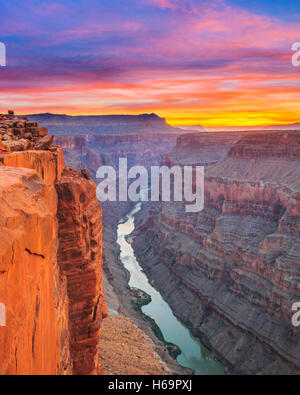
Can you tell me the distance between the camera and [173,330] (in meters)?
43.3

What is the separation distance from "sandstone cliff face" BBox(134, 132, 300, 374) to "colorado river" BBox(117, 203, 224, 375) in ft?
3.48

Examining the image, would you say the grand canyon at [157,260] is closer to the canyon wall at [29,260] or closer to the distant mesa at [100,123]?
the canyon wall at [29,260]

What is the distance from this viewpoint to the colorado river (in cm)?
3688

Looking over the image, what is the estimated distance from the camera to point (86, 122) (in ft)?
589

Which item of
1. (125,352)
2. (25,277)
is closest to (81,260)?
(25,277)

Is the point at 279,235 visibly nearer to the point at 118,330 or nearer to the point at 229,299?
the point at 229,299

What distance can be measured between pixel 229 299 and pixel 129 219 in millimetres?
55275

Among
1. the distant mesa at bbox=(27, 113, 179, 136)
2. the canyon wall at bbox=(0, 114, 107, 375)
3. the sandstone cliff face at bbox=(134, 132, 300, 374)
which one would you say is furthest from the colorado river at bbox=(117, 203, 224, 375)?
the distant mesa at bbox=(27, 113, 179, 136)

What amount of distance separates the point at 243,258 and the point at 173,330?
11632mm

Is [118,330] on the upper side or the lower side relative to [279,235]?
lower

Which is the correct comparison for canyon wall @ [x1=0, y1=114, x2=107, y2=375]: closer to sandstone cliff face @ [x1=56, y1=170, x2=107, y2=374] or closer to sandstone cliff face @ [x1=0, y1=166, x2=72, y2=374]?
sandstone cliff face @ [x1=0, y1=166, x2=72, y2=374]

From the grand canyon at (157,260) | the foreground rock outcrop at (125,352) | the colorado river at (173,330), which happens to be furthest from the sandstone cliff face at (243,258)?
the foreground rock outcrop at (125,352)
